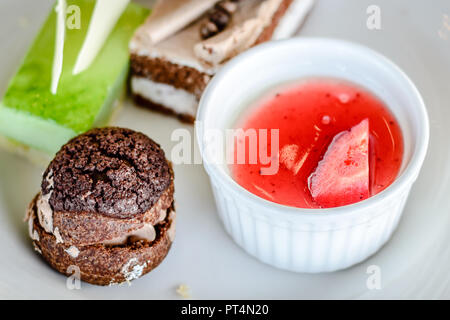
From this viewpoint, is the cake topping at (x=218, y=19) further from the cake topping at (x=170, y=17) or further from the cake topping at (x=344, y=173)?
the cake topping at (x=344, y=173)

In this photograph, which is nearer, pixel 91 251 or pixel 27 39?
pixel 91 251

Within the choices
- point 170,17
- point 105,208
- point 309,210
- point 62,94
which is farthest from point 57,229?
point 170,17

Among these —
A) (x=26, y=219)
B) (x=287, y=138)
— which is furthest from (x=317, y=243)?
(x=26, y=219)

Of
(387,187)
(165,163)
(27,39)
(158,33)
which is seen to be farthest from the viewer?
(27,39)

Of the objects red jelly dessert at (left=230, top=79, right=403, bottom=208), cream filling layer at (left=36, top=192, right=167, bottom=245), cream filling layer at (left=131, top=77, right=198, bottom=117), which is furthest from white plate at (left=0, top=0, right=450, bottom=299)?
red jelly dessert at (left=230, top=79, right=403, bottom=208)

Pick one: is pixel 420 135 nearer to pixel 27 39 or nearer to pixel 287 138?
pixel 287 138
